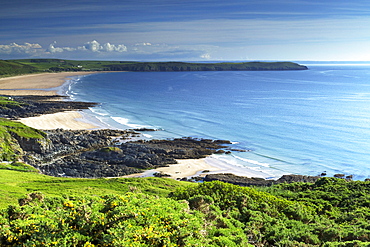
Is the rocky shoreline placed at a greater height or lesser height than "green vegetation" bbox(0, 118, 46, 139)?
lesser

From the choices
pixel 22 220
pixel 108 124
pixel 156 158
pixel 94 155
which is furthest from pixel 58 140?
pixel 22 220

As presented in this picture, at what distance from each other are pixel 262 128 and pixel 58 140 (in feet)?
141

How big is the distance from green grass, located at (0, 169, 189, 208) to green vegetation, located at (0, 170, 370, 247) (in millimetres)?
716

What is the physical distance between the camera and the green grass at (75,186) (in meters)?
27.0

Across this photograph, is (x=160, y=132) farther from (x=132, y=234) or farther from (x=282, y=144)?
(x=132, y=234)

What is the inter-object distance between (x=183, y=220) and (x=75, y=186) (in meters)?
20.3

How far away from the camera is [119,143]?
200ft

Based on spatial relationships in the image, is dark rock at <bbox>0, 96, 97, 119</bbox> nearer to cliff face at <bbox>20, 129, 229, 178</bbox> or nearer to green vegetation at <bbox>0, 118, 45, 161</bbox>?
cliff face at <bbox>20, 129, 229, 178</bbox>

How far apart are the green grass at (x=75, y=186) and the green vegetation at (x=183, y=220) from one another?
2.35 ft

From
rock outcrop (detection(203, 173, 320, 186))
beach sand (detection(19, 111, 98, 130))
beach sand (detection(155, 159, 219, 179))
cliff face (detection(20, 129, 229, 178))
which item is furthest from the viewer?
beach sand (detection(19, 111, 98, 130))

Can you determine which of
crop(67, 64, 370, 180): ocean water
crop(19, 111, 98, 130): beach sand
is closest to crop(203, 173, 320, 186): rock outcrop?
crop(67, 64, 370, 180): ocean water

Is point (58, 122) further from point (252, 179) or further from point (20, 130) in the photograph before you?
point (252, 179)

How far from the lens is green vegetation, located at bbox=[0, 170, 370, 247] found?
40.1 ft

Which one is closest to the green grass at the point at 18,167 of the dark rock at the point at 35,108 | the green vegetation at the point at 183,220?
the green vegetation at the point at 183,220
